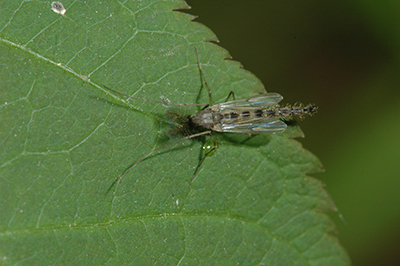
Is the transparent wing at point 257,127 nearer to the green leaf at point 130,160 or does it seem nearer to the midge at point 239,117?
the midge at point 239,117

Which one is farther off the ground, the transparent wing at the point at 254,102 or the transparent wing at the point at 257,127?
the transparent wing at the point at 254,102

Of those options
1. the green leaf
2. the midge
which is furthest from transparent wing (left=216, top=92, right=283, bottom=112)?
the green leaf

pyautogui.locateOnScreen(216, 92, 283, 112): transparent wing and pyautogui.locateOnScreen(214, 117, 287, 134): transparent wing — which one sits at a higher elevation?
pyautogui.locateOnScreen(216, 92, 283, 112): transparent wing

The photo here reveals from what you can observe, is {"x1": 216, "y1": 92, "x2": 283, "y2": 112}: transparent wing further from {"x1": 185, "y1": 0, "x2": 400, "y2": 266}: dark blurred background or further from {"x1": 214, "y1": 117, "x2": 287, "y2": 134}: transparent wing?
{"x1": 185, "y1": 0, "x2": 400, "y2": 266}: dark blurred background

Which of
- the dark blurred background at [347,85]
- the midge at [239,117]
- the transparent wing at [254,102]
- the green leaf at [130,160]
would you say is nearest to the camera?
the green leaf at [130,160]

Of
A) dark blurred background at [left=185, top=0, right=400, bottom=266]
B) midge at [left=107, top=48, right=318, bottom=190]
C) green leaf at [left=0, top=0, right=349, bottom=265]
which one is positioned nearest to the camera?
green leaf at [left=0, top=0, right=349, bottom=265]

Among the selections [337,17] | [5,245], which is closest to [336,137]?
[337,17]

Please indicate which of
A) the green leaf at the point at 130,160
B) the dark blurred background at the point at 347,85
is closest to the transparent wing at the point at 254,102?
the green leaf at the point at 130,160
